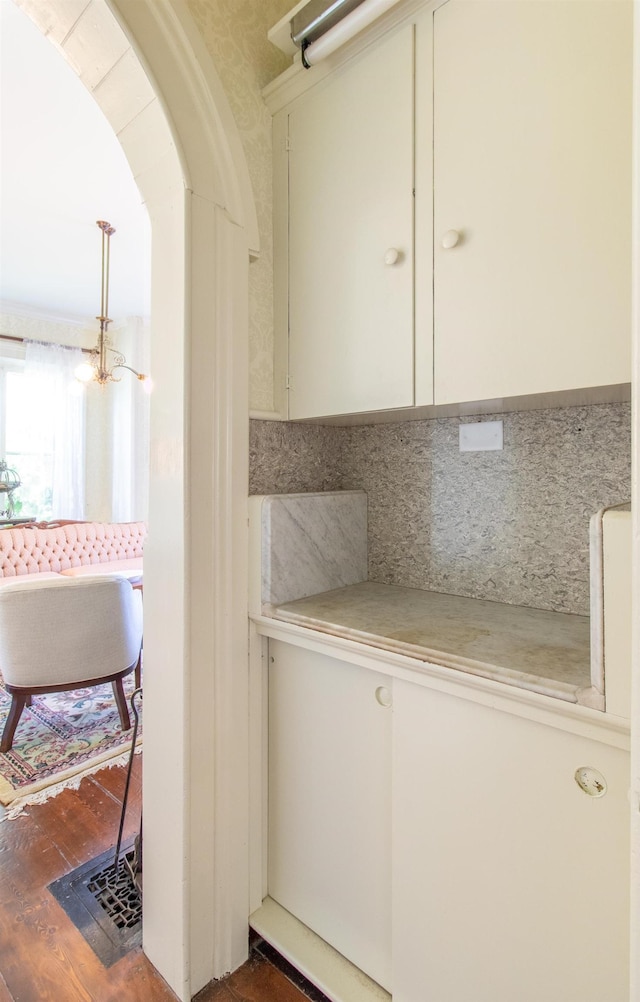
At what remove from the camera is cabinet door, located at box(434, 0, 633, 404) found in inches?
32.4

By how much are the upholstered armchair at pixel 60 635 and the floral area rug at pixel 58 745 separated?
123 millimetres

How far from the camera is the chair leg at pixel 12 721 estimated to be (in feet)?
7.53

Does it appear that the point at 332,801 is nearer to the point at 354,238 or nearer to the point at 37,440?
the point at 354,238

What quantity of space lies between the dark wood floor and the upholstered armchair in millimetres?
628

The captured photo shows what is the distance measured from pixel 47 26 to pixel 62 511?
4.95 meters

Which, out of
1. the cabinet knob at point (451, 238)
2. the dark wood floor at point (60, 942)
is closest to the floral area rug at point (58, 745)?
the dark wood floor at point (60, 942)

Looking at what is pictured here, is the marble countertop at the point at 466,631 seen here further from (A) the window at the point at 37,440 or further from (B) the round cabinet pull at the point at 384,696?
(A) the window at the point at 37,440

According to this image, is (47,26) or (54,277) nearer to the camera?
(47,26)

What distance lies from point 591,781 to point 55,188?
3906 mm

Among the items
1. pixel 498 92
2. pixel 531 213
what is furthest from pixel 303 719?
pixel 498 92

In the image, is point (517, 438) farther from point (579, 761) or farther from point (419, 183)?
point (579, 761)

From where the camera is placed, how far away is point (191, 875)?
1158 millimetres

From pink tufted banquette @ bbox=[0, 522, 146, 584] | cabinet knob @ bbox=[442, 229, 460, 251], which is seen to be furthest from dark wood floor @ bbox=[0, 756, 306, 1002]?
pink tufted banquette @ bbox=[0, 522, 146, 584]

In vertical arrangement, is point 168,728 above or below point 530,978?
above
